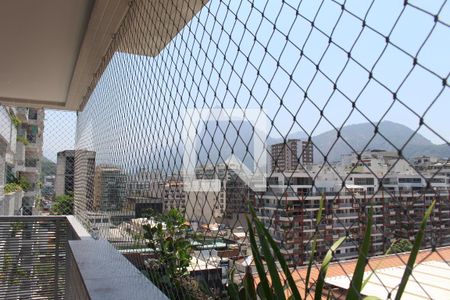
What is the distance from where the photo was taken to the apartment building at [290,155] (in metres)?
0.72

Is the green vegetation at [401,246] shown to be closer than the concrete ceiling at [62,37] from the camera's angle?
Yes

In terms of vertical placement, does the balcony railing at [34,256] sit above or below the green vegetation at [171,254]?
below

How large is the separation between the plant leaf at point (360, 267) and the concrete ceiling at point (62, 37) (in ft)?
3.59

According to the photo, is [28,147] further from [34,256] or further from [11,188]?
[34,256]

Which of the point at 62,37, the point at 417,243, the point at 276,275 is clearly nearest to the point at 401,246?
the point at 417,243

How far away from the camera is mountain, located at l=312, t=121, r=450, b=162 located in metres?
0.49

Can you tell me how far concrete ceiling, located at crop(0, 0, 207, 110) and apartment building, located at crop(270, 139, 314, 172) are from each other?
0.81 metres

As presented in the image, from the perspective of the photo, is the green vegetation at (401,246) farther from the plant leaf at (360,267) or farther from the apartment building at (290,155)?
the apartment building at (290,155)

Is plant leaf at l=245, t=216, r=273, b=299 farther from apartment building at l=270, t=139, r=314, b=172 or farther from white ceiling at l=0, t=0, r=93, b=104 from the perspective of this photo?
white ceiling at l=0, t=0, r=93, b=104

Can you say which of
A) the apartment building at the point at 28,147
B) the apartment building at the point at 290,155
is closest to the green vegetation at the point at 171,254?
the apartment building at the point at 290,155

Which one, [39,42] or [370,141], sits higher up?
[39,42]

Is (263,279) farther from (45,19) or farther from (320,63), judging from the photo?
(45,19)

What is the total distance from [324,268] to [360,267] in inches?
4.0

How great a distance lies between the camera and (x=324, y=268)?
2.32ft
